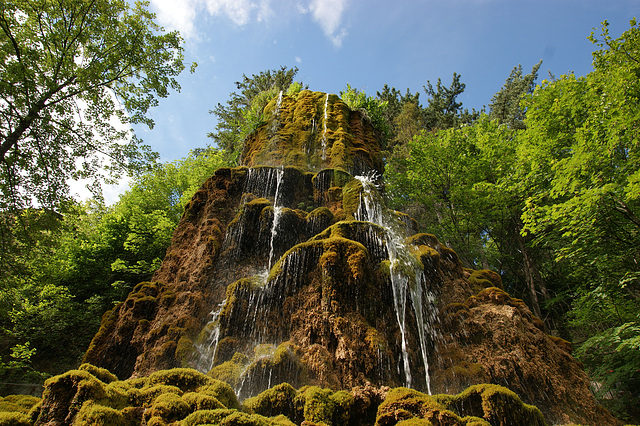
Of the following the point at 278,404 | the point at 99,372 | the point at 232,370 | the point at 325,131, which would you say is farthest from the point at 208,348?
the point at 325,131

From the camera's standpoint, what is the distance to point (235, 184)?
43.0 ft

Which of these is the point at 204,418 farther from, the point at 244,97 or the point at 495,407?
the point at 244,97

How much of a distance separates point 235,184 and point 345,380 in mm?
9020

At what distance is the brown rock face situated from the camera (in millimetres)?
6938

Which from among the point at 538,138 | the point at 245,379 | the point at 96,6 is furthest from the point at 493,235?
the point at 96,6

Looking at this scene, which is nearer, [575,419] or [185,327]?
[575,419]

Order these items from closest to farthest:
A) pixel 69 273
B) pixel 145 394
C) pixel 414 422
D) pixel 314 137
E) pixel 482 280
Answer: pixel 414 422 → pixel 145 394 → pixel 482 280 → pixel 69 273 → pixel 314 137

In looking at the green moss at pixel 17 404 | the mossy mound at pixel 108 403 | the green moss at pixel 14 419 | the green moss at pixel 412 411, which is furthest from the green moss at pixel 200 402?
the green moss at pixel 412 411

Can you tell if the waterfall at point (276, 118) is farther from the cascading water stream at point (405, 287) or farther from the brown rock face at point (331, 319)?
the cascading water stream at point (405, 287)

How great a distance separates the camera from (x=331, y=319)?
24.4ft

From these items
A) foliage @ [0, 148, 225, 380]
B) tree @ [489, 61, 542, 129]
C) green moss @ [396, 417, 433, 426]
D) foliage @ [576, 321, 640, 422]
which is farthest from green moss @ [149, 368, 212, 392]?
tree @ [489, 61, 542, 129]

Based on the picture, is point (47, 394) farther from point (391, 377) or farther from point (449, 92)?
point (449, 92)

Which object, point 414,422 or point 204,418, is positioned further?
point 414,422

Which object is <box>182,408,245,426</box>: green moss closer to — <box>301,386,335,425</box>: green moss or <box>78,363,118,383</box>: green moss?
<box>301,386,335,425</box>: green moss
